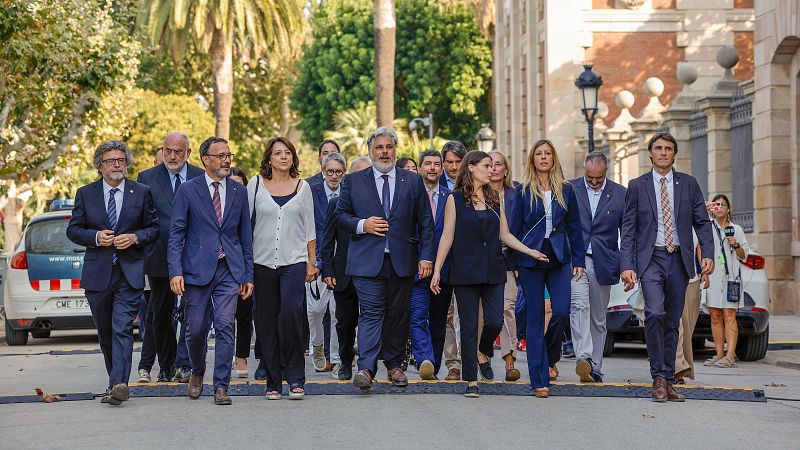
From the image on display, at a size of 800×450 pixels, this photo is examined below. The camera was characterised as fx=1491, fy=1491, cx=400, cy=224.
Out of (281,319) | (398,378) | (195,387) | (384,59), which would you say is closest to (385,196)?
(281,319)

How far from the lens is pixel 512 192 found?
510 inches

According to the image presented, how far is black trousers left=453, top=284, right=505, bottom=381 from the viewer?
11156 millimetres

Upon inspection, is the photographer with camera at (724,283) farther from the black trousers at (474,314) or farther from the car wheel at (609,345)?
the black trousers at (474,314)

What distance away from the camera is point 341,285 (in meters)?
11.9

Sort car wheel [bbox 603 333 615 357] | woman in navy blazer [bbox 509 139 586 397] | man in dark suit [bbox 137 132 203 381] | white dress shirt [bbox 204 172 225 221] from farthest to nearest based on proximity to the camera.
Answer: car wheel [bbox 603 333 615 357]
man in dark suit [bbox 137 132 203 381]
woman in navy blazer [bbox 509 139 586 397]
white dress shirt [bbox 204 172 225 221]

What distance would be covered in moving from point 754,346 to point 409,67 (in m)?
48.1

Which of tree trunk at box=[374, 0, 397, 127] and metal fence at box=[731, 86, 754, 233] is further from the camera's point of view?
tree trunk at box=[374, 0, 397, 127]

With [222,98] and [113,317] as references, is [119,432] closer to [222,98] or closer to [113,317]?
[113,317]

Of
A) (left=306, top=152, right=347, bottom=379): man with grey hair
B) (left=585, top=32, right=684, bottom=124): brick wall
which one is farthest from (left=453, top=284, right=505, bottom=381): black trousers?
(left=585, top=32, right=684, bottom=124): brick wall

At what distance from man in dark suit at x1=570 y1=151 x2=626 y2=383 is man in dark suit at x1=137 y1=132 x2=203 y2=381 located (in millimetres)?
3301

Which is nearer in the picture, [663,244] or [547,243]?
[663,244]

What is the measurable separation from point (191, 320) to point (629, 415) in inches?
127

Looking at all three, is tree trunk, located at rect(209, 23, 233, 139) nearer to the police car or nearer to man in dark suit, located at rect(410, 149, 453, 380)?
the police car

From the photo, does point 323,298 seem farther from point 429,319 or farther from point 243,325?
point 429,319
